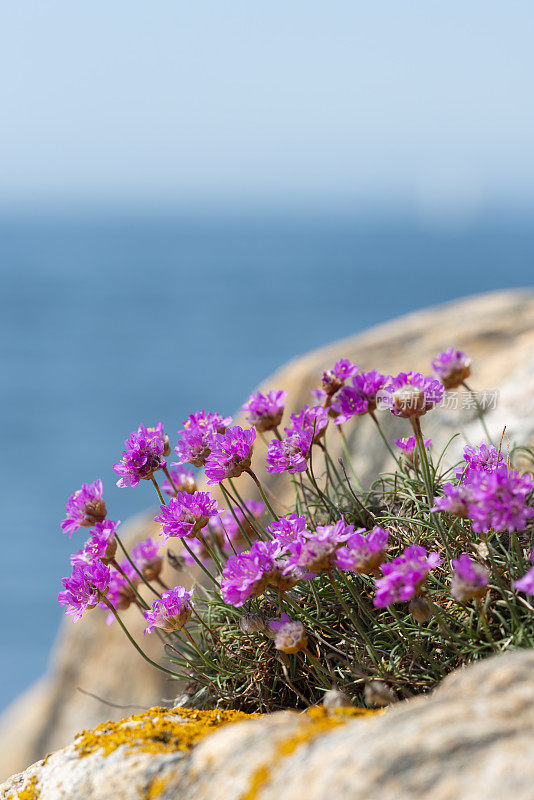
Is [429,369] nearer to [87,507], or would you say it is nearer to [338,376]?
[338,376]

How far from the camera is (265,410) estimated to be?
2822 mm

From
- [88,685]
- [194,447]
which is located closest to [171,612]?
[194,447]

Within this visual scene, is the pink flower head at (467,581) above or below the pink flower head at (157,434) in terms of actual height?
below

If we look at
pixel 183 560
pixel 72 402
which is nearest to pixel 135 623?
pixel 183 560

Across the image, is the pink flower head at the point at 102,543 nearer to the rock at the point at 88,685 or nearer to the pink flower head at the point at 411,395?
the pink flower head at the point at 411,395

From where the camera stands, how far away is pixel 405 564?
1992 millimetres

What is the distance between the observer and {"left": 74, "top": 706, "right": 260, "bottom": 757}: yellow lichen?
6.34 feet

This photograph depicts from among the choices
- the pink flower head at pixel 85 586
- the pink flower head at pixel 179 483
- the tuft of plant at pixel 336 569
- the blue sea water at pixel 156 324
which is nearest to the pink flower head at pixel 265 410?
the tuft of plant at pixel 336 569

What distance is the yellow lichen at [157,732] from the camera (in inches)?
76.0

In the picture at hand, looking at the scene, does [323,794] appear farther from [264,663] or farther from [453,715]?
[264,663]

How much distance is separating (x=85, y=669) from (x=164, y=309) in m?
124

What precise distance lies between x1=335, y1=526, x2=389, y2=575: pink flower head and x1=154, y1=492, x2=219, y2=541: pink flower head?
21.6 inches

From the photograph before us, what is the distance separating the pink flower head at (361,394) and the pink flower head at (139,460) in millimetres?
717

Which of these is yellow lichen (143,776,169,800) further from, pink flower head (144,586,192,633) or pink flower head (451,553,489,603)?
pink flower head (451,553,489,603)
